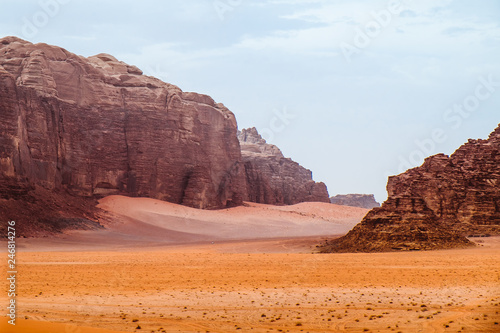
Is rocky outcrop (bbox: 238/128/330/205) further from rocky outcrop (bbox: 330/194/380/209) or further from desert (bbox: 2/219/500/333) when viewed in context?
desert (bbox: 2/219/500/333)

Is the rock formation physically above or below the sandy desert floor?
above

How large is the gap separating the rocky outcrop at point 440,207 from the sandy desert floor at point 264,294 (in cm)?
282

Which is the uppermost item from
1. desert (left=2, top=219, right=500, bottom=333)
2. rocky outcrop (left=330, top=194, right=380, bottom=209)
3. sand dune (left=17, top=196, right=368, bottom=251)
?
rocky outcrop (left=330, top=194, right=380, bottom=209)

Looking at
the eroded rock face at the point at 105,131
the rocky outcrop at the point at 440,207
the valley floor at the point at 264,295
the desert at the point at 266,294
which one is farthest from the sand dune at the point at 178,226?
the valley floor at the point at 264,295

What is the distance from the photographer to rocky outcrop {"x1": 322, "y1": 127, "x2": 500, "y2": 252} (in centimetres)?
3170

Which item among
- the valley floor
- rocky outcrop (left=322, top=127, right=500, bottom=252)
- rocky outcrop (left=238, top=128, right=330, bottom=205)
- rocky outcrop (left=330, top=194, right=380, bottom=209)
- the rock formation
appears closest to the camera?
the valley floor

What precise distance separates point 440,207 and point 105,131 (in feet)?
96.6

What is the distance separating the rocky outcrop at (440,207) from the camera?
104ft

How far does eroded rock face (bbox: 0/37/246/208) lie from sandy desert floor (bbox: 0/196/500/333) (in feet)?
63.6

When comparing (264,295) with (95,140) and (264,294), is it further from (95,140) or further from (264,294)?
(95,140)

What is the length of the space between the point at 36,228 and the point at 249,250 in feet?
47.2

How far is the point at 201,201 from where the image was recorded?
6156 centimetres

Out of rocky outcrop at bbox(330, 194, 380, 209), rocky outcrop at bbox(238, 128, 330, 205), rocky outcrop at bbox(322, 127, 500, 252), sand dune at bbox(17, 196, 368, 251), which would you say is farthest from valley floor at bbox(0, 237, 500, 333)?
rocky outcrop at bbox(330, 194, 380, 209)

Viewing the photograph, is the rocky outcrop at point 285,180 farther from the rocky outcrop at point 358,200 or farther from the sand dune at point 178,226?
the rocky outcrop at point 358,200
